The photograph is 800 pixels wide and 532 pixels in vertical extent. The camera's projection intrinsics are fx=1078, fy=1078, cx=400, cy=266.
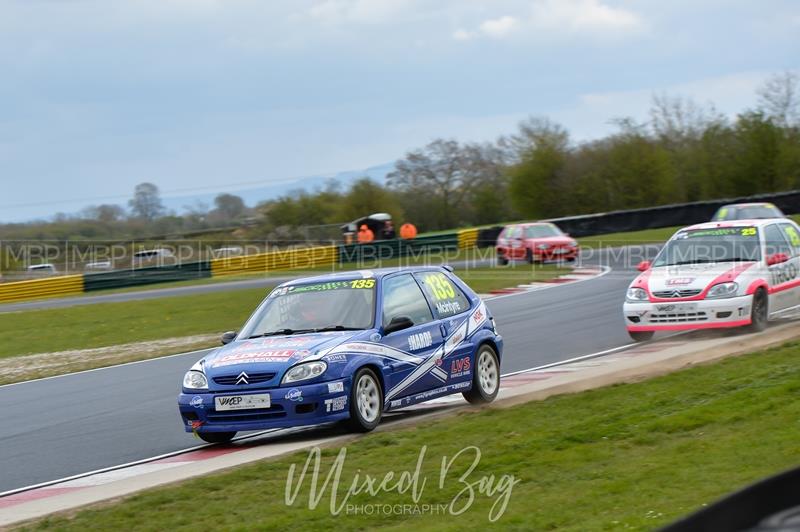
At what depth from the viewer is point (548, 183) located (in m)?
64.2

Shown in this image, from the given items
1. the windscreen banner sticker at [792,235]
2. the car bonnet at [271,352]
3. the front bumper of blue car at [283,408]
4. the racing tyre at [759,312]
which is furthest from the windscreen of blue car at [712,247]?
the front bumper of blue car at [283,408]

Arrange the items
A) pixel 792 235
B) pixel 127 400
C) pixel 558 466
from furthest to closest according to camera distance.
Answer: pixel 792 235 → pixel 127 400 → pixel 558 466

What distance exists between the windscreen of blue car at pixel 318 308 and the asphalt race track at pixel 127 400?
1265 mm

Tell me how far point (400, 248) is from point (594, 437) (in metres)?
31.8

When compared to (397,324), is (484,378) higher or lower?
lower

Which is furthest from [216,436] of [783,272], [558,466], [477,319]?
[783,272]

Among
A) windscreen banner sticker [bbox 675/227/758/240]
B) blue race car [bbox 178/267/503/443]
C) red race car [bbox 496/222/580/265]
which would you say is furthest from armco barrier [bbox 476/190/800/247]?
blue race car [bbox 178/267/503/443]

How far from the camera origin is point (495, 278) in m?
29.6

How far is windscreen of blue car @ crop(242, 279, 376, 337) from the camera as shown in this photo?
973cm

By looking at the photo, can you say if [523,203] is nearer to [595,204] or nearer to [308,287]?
[595,204]

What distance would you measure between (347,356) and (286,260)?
98.6 feet

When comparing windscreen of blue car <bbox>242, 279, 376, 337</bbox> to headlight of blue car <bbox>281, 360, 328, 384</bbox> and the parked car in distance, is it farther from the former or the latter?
the parked car in distance

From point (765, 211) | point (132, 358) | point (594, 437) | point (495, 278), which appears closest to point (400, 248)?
point (495, 278)

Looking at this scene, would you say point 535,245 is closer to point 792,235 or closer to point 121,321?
point 121,321
